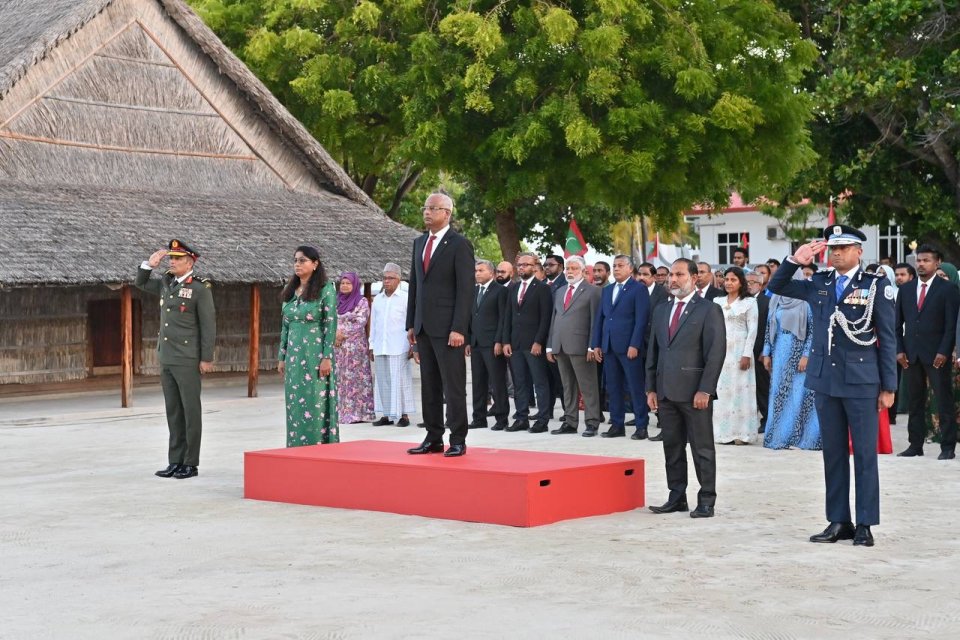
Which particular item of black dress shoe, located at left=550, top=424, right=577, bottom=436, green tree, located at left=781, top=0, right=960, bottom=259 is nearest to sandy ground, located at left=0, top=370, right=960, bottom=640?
black dress shoe, located at left=550, top=424, right=577, bottom=436

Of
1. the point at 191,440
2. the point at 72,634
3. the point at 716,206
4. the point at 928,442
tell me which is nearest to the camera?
the point at 72,634

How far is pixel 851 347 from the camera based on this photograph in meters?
8.92

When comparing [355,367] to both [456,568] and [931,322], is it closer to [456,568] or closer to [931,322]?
[931,322]

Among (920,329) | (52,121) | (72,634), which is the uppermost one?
(52,121)

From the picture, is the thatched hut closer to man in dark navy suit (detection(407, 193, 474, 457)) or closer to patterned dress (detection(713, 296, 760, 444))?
patterned dress (detection(713, 296, 760, 444))

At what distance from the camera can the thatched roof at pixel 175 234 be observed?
1889cm

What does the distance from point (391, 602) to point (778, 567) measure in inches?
93.2

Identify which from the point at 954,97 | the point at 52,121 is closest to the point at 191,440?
the point at 52,121

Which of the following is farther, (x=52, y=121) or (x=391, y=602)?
(x=52, y=121)

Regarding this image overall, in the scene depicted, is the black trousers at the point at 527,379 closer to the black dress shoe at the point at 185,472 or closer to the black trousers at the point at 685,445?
the black dress shoe at the point at 185,472

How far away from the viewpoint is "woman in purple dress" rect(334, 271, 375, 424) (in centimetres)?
1712

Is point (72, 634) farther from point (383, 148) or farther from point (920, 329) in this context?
point (383, 148)

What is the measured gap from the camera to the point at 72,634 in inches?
258

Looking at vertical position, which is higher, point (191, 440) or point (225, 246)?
point (225, 246)
